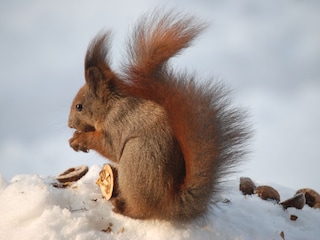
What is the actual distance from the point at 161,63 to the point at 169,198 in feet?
2.20

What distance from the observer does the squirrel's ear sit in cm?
280

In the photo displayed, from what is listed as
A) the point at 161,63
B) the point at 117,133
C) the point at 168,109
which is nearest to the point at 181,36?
the point at 161,63

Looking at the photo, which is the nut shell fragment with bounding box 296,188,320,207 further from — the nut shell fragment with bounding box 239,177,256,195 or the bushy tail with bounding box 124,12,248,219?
the bushy tail with bounding box 124,12,248,219

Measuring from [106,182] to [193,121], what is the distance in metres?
0.66

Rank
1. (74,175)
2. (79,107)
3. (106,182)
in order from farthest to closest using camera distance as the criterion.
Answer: (74,175) < (79,107) < (106,182)

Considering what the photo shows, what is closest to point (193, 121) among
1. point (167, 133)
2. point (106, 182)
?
point (167, 133)

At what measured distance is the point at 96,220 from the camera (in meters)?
2.50

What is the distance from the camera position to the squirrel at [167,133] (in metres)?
2.38

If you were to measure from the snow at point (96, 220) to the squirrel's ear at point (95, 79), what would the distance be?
1.77 ft

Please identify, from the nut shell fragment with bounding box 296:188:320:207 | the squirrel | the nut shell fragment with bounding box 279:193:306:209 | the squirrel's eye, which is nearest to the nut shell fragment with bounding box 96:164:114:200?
the squirrel

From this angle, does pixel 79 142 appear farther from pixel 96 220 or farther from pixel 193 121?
pixel 193 121

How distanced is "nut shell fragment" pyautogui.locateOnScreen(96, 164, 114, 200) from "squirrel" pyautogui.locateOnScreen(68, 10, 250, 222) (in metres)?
0.03

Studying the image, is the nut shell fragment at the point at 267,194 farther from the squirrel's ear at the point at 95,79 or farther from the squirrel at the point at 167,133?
the squirrel's ear at the point at 95,79

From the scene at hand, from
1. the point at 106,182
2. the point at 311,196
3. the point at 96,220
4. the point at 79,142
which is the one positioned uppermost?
the point at 79,142
